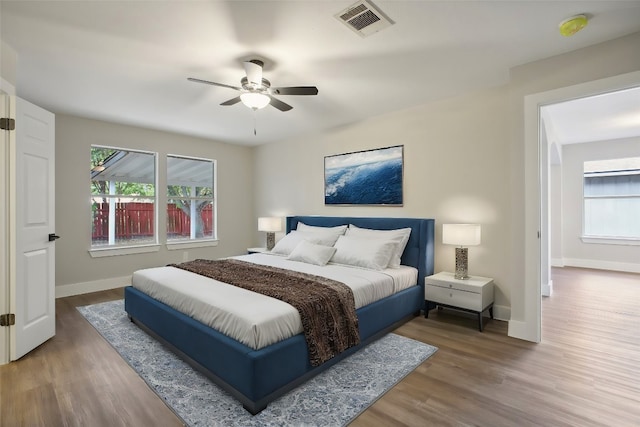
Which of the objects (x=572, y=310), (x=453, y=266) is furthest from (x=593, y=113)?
(x=453, y=266)

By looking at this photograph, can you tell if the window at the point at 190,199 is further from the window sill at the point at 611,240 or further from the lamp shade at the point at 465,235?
the window sill at the point at 611,240

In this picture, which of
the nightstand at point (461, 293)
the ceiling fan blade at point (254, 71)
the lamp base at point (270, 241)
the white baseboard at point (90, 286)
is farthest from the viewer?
the lamp base at point (270, 241)

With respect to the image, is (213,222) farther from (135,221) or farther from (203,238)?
(135,221)

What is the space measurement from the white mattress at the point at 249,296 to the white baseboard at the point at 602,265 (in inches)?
208

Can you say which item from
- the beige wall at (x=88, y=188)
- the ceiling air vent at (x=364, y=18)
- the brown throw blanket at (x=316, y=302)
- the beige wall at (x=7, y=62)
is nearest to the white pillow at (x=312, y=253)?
the brown throw blanket at (x=316, y=302)

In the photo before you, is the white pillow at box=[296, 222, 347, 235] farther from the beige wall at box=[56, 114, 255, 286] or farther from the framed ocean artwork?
the beige wall at box=[56, 114, 255, 286]

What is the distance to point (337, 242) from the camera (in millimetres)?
4121

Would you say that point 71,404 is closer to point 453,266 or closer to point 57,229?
point 57,229

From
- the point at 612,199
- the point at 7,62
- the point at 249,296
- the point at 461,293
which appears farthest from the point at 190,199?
the point at 612,199

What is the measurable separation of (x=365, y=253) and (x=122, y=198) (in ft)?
13.3

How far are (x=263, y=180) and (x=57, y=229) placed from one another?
3.41 meters

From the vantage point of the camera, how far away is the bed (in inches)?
76.0

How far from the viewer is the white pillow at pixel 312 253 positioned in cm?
386

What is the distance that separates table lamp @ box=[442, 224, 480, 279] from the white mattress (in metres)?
0.52
